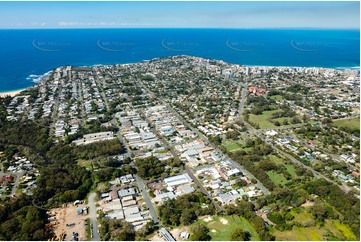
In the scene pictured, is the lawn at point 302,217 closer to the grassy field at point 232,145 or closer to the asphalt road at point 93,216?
the grassy field at point 232,145

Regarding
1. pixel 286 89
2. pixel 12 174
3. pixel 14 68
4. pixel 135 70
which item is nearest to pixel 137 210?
pixel 12 174

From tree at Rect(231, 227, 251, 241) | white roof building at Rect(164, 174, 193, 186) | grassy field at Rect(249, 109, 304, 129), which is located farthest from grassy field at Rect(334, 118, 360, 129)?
tree at Rect(231, 227, 251, 241)

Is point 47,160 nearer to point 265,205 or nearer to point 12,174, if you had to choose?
point 12,174

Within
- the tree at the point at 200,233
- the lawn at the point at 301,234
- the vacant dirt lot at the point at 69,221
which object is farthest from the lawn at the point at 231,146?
the vacant dirt lot at the point at 69,221

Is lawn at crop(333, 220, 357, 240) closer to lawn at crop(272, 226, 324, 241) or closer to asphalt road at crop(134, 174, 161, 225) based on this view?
lawn at crop(272, 226, 324, 241)

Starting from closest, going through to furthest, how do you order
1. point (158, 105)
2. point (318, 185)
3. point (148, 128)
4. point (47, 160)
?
point (318, 185) < point (47, 160) < point (148, 128) < point (158, 105)
